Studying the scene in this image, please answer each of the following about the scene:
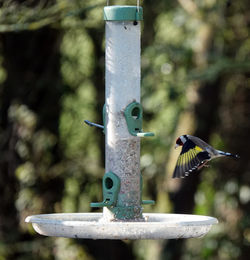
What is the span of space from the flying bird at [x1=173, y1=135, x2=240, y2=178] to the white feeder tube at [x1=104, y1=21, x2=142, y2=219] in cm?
35

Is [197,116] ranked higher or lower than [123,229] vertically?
higher

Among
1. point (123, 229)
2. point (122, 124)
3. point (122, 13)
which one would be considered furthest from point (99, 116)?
point (123, 229)

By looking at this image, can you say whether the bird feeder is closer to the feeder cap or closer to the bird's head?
the feeder cap

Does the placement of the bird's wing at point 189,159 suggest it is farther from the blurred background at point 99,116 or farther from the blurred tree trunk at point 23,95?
the blurred tree trunk at point 23,95

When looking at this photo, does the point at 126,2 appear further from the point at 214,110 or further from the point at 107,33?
the point at 107,33

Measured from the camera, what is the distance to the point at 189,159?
5051 mm

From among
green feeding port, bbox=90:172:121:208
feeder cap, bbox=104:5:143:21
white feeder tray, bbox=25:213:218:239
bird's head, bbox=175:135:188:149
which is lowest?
white feeder tray, bbox=25:213:218:239

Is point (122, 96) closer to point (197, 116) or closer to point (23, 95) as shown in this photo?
point (23, 95)

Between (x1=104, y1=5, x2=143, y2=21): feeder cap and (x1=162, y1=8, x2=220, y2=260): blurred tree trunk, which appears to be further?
(x1=162, y1=8, x2=220, y2=260): blurred tree trunk

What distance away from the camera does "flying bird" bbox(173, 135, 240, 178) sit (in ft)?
16.4

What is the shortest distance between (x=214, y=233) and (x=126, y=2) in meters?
3.86

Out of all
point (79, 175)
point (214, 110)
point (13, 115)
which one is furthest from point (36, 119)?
point (214, 110)

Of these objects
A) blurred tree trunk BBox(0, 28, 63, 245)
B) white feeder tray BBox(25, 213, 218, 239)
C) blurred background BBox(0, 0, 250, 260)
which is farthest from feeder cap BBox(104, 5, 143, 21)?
blurred tree trunk BBox(0, 28, 63, 245)

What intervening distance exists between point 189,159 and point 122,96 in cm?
66
